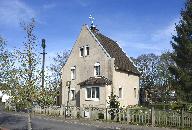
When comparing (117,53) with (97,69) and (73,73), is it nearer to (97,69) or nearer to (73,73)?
(97,69)

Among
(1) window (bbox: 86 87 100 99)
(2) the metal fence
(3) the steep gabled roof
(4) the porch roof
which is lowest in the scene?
(2) the metal fence

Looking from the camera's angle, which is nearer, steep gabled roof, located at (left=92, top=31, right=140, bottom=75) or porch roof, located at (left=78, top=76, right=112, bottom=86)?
porch roof, located at (left=78, top=76, right=112, bottom=86)

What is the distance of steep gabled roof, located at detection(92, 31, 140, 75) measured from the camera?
39884 millimetres

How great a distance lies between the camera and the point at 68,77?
4288cm

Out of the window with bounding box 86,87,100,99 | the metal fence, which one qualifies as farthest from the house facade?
the metal fence

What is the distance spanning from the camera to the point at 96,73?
129ft

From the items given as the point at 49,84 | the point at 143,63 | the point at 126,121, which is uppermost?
the point at 143,63

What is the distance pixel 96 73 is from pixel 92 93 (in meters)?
2.96

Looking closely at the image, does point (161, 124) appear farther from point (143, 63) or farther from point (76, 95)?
point (143, 63)

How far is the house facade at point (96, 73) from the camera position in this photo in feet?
123

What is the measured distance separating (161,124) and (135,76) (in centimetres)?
2237

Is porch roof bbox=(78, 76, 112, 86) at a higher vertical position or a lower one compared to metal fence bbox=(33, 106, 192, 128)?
higher

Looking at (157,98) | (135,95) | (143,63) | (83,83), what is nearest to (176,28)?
(135,95)

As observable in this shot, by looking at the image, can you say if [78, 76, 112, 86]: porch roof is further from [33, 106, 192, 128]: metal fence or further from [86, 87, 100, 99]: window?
[33, 106, 192, 128]: metal fence
